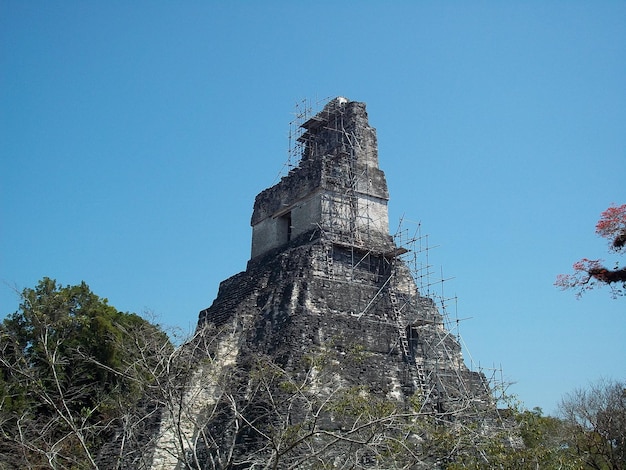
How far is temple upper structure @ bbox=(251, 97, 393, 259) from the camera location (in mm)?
14000

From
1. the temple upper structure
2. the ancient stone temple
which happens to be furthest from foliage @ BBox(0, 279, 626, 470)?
the temple upper structure

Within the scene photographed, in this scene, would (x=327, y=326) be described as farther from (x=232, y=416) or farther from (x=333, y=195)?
(x=333, y=195)

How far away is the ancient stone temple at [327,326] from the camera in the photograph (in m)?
9.70

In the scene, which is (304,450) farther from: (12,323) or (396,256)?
(12,323)

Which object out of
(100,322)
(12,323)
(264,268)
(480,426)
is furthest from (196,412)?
(12,323)

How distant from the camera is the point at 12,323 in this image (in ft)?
55.6

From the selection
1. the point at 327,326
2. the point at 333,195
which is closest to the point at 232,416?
the point at 327,326

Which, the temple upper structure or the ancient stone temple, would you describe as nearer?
the ancient stone temple

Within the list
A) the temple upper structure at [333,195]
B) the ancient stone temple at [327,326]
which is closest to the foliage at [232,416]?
the ancient stone temple at [327,326]

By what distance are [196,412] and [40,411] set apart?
6.31 m

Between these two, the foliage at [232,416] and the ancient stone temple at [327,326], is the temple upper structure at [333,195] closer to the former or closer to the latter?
the ancient stone temple at [327,326]

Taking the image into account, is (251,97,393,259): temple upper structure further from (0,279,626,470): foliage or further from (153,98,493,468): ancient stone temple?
(0,279,626,470): foliage

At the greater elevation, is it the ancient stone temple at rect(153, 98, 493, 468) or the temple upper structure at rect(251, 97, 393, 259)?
the temple upper structure at rect(251, 97, 393, 259)

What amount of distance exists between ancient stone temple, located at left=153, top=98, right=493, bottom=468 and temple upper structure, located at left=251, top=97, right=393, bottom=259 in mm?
30
